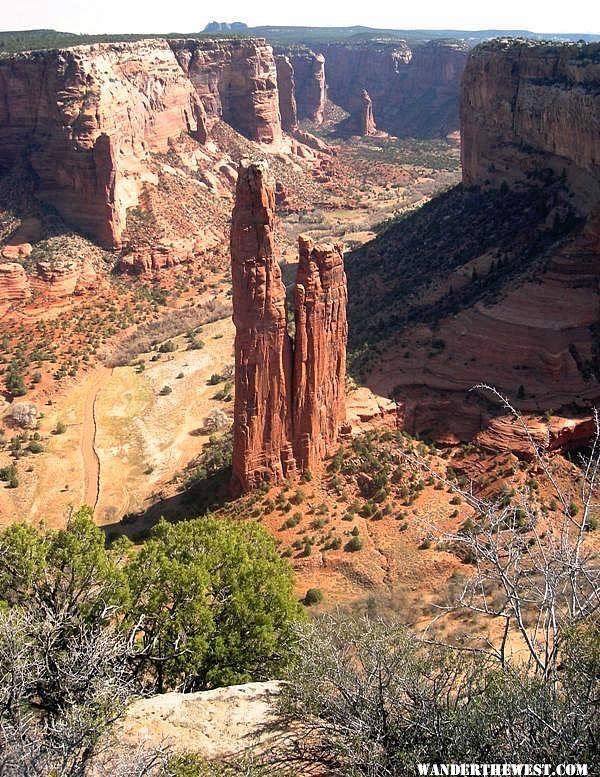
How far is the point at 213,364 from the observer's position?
56312 mm

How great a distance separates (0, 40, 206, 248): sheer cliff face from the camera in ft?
226

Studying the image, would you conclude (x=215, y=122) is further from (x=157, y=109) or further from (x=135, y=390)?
(x=135, y=390)

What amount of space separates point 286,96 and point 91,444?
10592 centimetres

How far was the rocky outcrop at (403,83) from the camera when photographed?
165750 mm

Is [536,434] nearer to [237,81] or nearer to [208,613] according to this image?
[208,613]

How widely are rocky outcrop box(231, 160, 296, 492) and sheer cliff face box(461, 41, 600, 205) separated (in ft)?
95.8

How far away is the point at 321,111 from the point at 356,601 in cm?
16167

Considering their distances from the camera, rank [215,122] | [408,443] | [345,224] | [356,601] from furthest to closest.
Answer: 1. [215,122]
2. [345,224]
3. [408,443]
4. [356,601]

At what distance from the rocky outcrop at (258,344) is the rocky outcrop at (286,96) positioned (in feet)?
359

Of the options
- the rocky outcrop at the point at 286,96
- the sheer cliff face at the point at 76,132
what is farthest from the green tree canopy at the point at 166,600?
the rocky outcrop at the point at 286,96

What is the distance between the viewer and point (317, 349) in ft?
106

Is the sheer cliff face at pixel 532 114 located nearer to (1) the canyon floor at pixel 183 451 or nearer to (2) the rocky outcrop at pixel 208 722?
(1) the canyon floor at pixel 183 451

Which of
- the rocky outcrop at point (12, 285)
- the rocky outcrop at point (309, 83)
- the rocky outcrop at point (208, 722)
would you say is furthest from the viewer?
the rocky outcrop at point (309, 83)

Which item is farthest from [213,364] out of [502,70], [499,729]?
[499,729]
